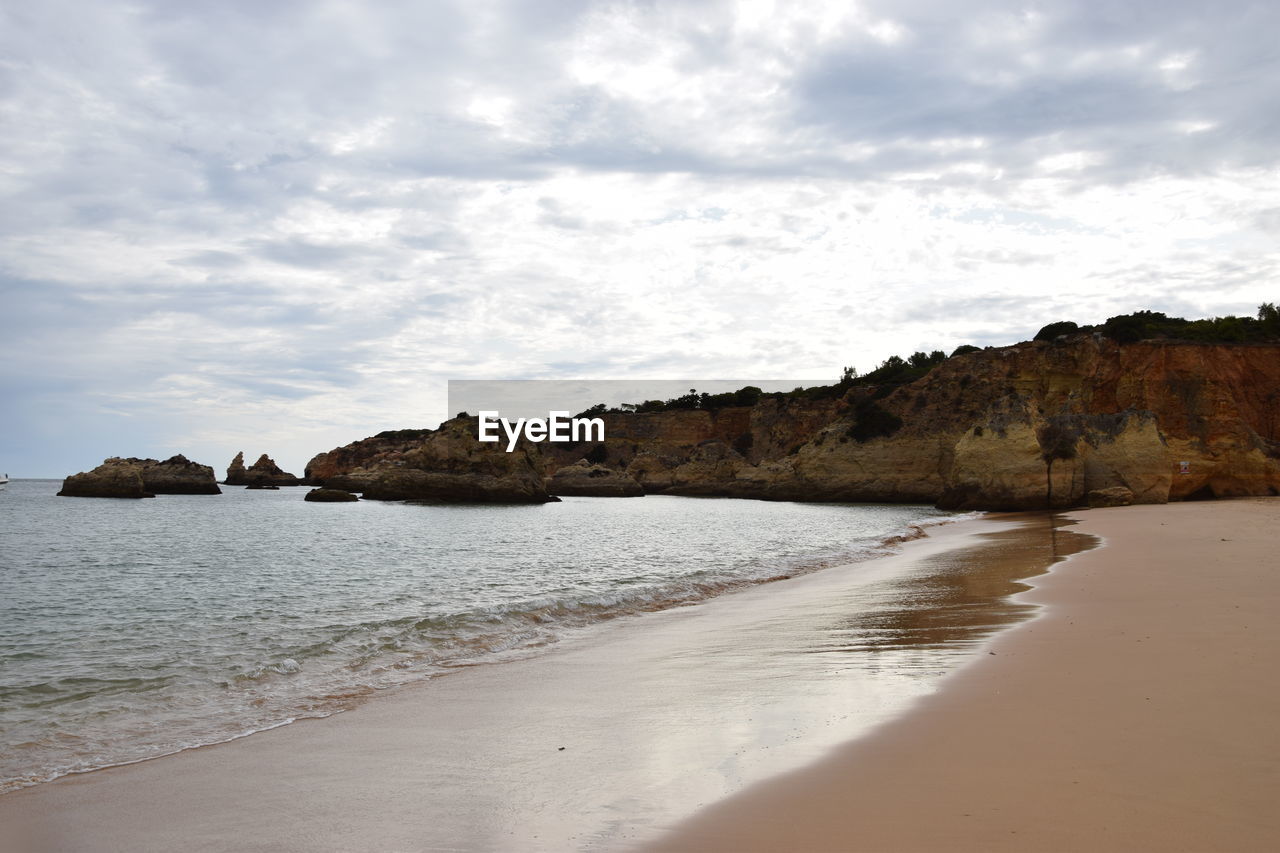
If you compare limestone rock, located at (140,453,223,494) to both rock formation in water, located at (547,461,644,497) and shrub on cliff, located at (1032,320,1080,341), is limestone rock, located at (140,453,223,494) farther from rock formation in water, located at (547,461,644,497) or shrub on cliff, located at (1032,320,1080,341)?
shrub on cliff, located at (1032,320,1080,341)

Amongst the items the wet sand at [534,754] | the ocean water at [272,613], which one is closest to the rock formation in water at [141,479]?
the ocean water at [272,613]

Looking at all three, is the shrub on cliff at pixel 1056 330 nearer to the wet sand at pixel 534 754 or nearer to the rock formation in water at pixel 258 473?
the wet sand at pixel 534 754

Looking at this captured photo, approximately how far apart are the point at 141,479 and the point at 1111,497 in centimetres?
6239

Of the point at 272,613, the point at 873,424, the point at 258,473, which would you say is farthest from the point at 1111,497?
the point at 258,473

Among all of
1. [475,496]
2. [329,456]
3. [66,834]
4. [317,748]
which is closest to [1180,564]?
[317,748]

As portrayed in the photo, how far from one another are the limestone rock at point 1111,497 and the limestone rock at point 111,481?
6102 centimetres

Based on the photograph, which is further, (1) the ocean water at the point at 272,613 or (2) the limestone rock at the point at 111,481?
(2) the limestone rock at the point at 111,481

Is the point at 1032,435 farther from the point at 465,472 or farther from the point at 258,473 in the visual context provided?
the point at 258,473

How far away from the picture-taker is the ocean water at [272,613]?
5.69 metres

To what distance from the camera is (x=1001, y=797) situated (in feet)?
9.66

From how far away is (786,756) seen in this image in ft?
12.0

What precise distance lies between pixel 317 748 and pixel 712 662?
3027 mm

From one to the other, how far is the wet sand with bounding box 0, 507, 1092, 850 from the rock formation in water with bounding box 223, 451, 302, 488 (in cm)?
9229

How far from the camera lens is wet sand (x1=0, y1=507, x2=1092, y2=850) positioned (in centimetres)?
321
